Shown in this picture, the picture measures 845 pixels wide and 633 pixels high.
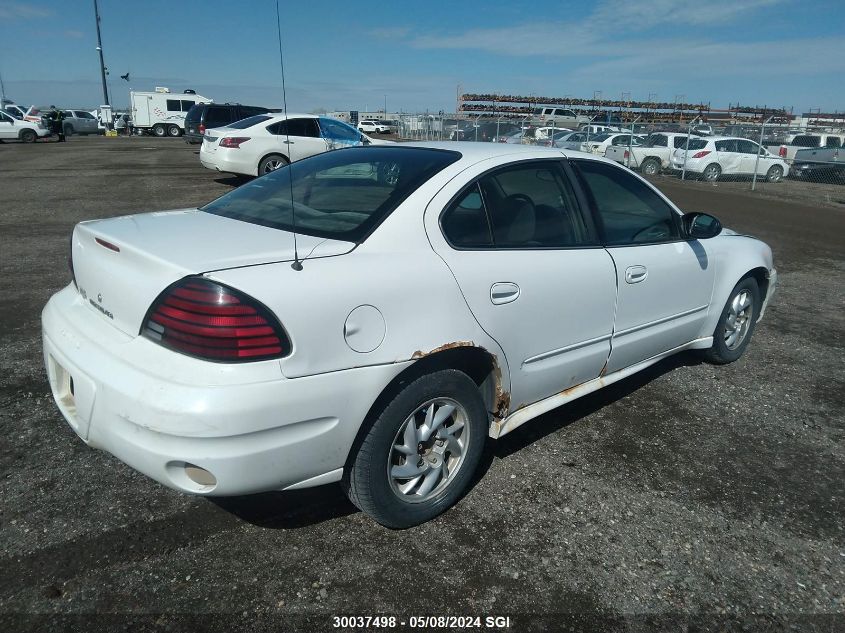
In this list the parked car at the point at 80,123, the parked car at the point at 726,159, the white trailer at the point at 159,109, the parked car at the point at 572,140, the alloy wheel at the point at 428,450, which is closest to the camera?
the alloy wheel at the point at 428,450

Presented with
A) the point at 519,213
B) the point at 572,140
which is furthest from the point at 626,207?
the point at 572,140

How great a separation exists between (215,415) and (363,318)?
604mm

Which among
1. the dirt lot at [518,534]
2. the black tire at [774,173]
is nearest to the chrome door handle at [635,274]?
the dirt lot at [518,534]

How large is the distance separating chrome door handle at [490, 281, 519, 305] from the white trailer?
42.1 meters

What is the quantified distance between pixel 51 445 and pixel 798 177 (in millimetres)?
23113

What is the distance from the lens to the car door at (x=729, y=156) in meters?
19.4

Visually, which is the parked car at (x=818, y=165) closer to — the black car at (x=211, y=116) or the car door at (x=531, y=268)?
the black car at (x=211, y=116)

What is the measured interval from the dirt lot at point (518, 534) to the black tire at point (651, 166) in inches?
731

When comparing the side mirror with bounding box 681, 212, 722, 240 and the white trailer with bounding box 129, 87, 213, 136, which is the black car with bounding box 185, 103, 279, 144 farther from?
the side mirror with bounding box 681, 212, 722, 240

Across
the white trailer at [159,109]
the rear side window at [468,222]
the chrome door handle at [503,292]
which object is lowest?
the chrome door handle at [503,292]

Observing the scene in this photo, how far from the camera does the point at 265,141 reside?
12.9 m

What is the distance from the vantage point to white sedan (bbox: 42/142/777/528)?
6.86 ft

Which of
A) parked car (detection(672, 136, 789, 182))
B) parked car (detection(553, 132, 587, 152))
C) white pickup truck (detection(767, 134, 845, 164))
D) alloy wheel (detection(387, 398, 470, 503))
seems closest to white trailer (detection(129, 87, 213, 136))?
parked car (detection(553, 132, 587, 152))

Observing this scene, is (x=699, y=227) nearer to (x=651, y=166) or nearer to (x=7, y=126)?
(x=651, y=166)
